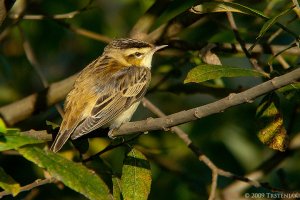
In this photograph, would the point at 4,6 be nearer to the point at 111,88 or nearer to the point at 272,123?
the point at 272,123

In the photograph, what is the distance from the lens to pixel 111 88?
5508 mm

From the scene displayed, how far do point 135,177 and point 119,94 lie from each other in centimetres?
186

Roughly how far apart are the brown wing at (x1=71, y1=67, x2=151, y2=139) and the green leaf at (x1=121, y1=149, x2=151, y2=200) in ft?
3.64

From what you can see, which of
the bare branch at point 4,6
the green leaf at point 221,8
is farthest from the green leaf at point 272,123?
the bare branch at point 4,6

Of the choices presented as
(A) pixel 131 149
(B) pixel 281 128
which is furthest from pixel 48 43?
(B) pixel 281 128

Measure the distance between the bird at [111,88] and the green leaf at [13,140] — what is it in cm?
198

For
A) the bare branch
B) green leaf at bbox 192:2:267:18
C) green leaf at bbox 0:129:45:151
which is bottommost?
green leaf at bbox 0:129:45:151

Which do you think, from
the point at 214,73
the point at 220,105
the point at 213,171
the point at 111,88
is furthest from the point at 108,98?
the point at 220,105

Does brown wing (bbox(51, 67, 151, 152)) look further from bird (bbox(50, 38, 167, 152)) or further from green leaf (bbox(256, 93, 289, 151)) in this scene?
green leaf (bbox(256, 93, 289, 151))

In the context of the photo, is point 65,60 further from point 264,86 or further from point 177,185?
point 264,86

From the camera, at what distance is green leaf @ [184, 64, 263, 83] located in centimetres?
340

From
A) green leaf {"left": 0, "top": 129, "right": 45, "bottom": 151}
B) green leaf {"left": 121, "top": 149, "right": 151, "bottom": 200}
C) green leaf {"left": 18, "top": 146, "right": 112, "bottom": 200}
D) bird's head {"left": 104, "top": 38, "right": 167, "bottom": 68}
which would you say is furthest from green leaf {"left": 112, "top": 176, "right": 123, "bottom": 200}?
bird's head {"left": 104, "top": 38, "right": 167, "bottom": 68}

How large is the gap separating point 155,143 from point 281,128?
2.28 metres

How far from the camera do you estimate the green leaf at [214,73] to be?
340cm
